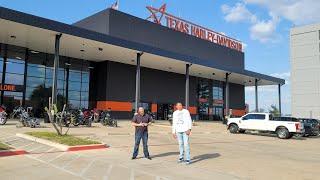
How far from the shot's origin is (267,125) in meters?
26.9

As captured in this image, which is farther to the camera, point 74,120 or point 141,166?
point 74,120

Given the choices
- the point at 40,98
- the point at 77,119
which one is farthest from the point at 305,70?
the point at 77,119

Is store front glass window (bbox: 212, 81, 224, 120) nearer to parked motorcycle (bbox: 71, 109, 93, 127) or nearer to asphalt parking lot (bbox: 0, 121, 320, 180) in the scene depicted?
parked motorcycle (bbox: 71, 109, 93, 127)

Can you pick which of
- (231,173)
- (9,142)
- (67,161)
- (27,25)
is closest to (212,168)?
(231,173)

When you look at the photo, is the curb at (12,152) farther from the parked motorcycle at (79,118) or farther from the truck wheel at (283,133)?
the truck wheel at (283,133)

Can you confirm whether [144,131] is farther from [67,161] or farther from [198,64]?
[198,64]

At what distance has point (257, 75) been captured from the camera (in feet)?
169

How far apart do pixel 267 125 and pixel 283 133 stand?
1289 mm

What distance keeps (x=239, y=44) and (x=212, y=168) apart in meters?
52.6

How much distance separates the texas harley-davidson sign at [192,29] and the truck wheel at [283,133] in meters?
24.7

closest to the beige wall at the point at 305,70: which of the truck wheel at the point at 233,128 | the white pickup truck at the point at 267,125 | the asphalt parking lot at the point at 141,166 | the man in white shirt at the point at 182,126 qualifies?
the truck wheel at the point at 233,128

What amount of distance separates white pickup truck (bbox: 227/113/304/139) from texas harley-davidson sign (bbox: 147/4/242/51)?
2184 centimetres

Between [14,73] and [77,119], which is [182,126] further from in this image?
[14,73]

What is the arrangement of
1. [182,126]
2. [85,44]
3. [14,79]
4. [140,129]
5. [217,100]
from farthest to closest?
[217,100] < [14,79] < [85,44] < [140,129] < [182,126]
